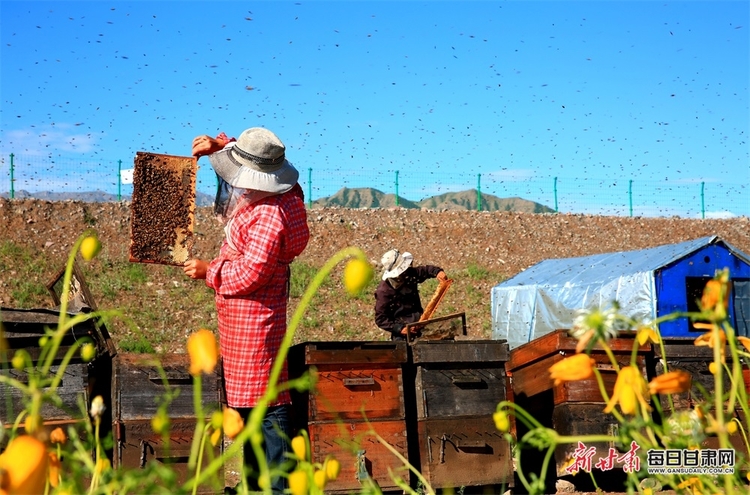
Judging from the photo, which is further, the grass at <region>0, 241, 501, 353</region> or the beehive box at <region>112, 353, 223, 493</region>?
the grass at <region>0, 241, 501, 353</region>

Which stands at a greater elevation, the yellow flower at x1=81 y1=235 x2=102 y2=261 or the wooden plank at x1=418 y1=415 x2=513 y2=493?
the yellow flower at x1=81 y1=235 x2=102 y2=261

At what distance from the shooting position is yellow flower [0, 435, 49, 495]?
777 millimetres

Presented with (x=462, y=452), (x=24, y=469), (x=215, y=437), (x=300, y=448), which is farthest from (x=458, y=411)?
(x=24, y=469)

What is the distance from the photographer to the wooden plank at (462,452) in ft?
18.4

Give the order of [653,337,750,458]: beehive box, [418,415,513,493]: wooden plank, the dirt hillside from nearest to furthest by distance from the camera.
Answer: [418,415,513,493]: wooden plank → [653,337,750,458]: beehive box → the dirt hillside

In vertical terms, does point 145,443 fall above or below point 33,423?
below

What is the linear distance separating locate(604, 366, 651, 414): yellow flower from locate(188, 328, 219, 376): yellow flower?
1.43 ft

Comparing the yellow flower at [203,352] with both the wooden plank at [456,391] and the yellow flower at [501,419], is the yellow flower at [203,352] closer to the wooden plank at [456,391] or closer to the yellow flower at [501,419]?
the yellow flower at [501,419]

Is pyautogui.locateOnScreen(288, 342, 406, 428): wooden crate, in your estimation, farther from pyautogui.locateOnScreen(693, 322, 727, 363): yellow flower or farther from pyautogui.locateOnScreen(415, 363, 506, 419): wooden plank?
pyautogui.locateOnScreen(693, 322, 727, 363): yellow flower

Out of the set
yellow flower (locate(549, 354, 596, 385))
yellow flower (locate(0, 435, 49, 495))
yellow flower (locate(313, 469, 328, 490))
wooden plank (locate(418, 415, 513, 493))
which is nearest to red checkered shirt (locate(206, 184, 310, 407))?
wooden plank (locate(418, 415, 513, 493))

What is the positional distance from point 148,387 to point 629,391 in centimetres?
476

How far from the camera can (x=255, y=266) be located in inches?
157

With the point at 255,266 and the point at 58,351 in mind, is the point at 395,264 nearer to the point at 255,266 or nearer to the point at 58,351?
the point at 58,351

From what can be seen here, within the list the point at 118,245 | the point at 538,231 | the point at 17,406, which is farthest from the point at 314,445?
the point at 538,231
